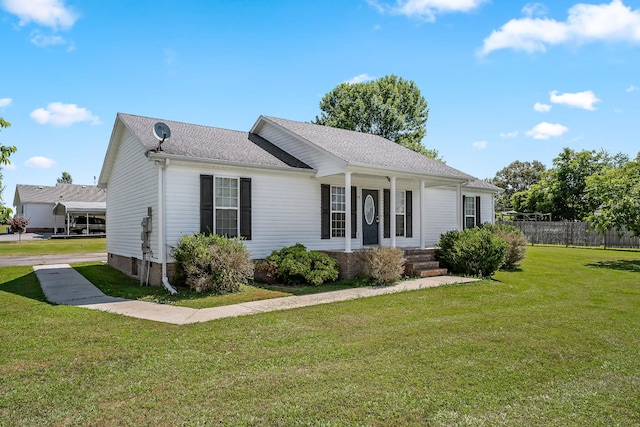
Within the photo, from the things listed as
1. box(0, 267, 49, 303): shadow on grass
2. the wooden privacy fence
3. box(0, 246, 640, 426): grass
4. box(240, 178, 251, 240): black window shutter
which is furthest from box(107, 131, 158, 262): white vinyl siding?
the wooden privacy fence

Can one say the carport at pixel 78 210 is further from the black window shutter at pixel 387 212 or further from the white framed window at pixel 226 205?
the black window shutter at pixel 387 212

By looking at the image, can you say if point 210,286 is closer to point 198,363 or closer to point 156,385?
point 198,363

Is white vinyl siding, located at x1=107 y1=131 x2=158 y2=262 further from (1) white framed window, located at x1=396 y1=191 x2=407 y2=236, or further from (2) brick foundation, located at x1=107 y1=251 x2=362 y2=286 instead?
(1) white framed window, located at x1=396 y1=191 x2=407 y2=236

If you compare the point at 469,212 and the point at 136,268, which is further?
the point at 469,212

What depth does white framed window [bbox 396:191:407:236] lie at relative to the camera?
1520 cm

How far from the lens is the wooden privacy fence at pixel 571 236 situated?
2577 centimetres

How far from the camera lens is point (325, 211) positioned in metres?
13.1

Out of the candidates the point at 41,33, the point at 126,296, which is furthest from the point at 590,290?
the point at 41,33

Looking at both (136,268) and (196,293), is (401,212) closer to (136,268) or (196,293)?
(196,293)

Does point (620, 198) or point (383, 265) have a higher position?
point (620, 198)

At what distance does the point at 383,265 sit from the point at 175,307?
537 centimetres

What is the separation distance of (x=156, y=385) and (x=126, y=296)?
19.7ft

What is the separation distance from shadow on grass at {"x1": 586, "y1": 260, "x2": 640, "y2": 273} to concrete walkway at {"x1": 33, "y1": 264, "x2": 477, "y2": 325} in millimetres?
7691

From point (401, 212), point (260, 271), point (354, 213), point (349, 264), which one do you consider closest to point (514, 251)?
point (401, 212)
